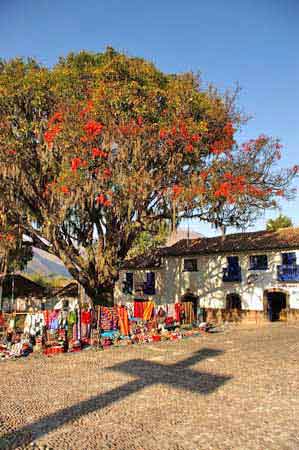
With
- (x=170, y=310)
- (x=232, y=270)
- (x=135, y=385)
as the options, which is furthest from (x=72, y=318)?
(x=232, y=270)

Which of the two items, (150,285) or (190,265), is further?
(150,285)

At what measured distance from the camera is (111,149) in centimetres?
1925

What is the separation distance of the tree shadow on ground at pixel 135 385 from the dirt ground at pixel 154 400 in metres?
0.02

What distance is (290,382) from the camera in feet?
36.8

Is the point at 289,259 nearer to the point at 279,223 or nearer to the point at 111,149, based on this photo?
the point at 111,149

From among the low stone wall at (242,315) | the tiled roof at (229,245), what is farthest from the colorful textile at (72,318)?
the low stone wall at (242,315)

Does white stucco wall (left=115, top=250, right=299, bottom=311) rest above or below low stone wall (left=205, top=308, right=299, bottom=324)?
above

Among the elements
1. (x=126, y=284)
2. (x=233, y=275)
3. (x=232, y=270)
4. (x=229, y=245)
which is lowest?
(x=126, y=284)

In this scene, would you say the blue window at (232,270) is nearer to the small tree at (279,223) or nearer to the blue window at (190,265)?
the blue window at (190,265)

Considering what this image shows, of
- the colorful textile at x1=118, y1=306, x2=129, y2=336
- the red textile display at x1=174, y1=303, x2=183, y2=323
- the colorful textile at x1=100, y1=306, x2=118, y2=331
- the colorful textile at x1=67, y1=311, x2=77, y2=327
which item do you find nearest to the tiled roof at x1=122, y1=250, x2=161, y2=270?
the red textile display at x1=174, y1=303, x2=183, y2=323

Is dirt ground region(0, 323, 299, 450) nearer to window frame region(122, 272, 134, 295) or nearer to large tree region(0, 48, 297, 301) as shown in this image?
large tree region(0, 48, 297, 301)

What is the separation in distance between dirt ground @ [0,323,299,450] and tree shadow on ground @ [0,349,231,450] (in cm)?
2

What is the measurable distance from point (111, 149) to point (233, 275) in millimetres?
15412

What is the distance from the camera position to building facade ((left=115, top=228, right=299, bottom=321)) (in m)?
27.5
